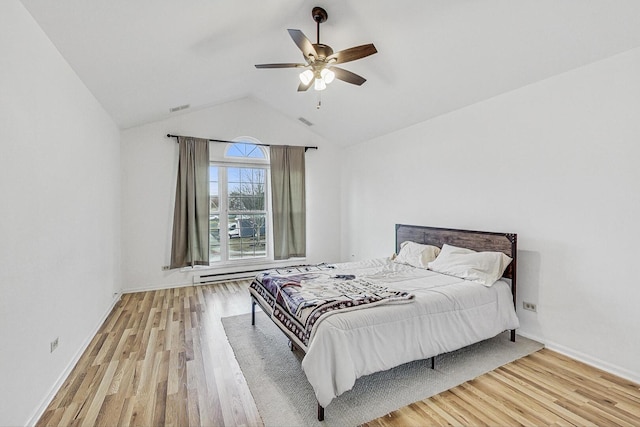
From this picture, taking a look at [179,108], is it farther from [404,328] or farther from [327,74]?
[404,328]

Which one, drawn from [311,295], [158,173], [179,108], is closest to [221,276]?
[158,173]

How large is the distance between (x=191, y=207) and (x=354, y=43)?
360 centimetres

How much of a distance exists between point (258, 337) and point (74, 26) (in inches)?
123

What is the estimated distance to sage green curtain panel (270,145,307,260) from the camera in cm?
580

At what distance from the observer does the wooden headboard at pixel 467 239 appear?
10.2 feet

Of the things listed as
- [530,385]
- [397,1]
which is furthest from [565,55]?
[530,385]

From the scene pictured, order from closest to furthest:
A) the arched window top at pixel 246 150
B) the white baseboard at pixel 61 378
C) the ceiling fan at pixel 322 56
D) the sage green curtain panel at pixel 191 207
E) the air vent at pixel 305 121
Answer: the white baseboard at pixel 61 378
the ceiling fan at pixel 322 56
the sage green curtain panel at pixel 191 207
the arched window top at pixel 246 150
the air vent at pixel 305 121

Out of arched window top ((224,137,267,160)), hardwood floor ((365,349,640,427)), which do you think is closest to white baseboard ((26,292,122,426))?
hardwood floor ((365,349,640,427))

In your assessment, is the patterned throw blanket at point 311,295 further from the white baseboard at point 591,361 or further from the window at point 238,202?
the window at point 238,202

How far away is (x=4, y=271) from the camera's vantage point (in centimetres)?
→ 166

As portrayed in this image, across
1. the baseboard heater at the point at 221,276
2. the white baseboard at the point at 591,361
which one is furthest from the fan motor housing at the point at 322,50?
the baseboard heater at the point at 221,276

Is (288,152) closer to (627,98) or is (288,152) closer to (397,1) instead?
(397,1)

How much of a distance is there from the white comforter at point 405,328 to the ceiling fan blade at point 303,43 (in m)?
2.29

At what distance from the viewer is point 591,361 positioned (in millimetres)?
2658
